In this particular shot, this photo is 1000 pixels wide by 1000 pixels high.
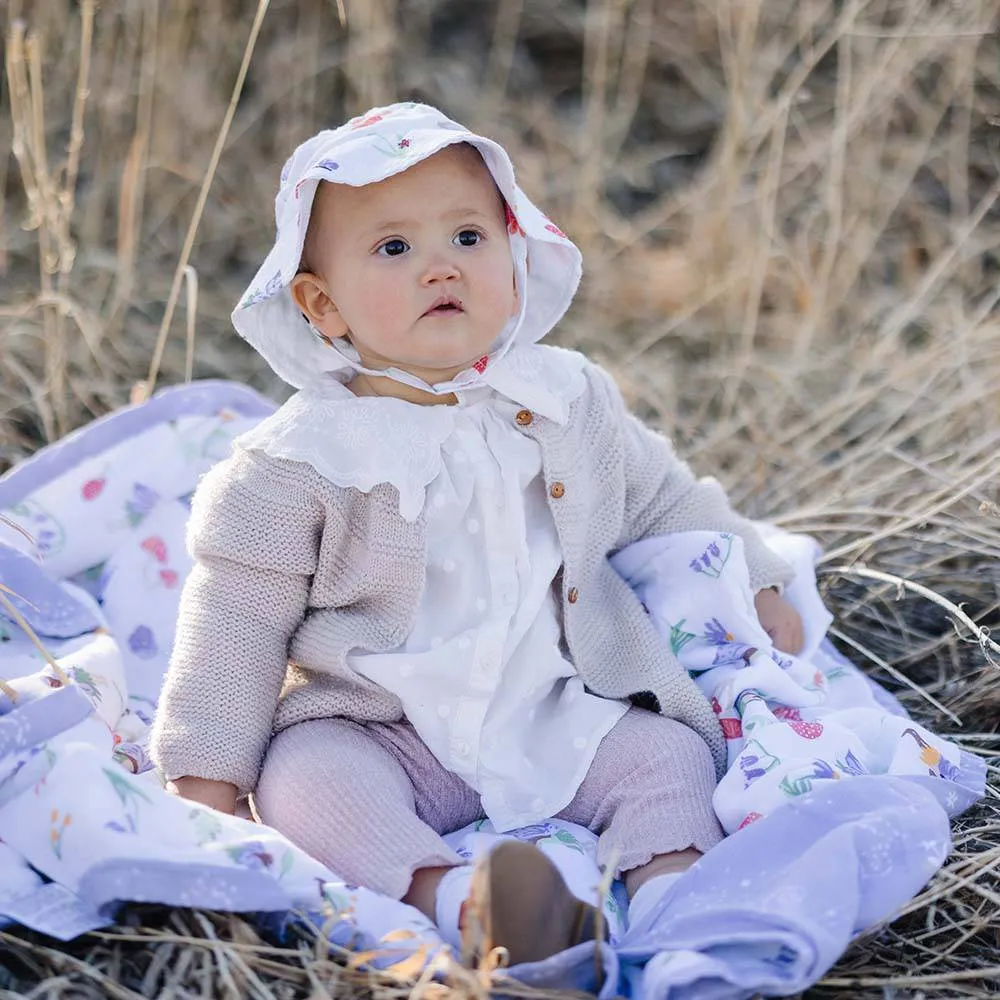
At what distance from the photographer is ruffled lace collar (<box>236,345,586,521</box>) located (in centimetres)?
181

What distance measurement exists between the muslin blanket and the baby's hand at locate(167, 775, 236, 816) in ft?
0.08

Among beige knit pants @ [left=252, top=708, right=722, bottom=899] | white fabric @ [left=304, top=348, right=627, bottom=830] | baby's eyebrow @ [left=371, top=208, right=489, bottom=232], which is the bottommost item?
beige knit pants @ [left=252, top=708, right=722, bottom=899]

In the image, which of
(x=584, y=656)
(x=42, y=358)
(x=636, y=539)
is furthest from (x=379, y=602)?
(x=42, y=358)

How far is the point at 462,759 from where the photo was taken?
183 centimetres

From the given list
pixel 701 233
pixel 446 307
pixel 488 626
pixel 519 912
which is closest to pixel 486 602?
pixel 488 626

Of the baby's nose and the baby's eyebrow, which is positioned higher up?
the baby's eyebrow

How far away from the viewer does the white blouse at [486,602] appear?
1.83 metres

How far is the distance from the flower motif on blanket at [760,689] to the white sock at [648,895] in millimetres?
133

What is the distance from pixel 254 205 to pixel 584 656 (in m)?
2.32

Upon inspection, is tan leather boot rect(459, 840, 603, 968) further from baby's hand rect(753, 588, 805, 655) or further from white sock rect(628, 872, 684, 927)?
baby's hand rect(753, 588, 805, 655)

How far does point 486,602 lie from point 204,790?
16.5 inches

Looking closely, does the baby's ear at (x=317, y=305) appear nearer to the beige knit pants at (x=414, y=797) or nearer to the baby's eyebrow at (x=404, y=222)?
the baby's eyebrow at (x=404, y=222)

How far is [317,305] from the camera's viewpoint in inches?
74.0

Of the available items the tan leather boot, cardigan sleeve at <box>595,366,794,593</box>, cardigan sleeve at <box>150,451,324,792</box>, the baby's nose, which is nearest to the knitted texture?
cardigan sleeve at <box>150,451,324,792</box>
